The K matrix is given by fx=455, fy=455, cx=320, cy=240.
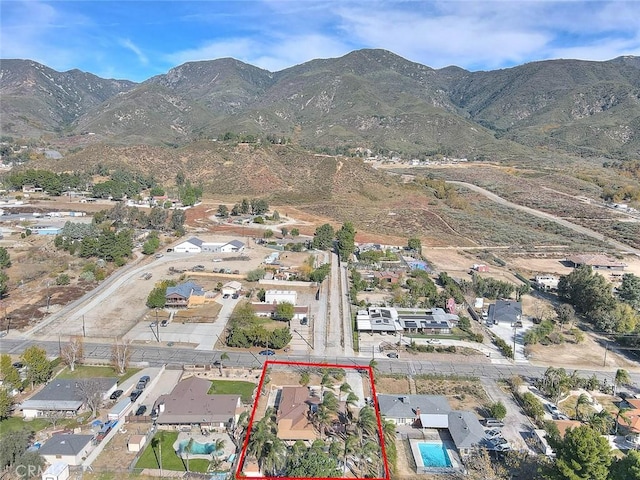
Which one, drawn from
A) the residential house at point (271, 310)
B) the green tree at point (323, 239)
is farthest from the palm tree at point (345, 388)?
the green tree at point (323, 239)

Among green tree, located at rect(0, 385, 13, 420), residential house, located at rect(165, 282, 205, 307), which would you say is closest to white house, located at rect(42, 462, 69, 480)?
green tree, located at rect(0, 385, 13, 420)

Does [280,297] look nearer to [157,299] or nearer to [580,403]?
[157,299]

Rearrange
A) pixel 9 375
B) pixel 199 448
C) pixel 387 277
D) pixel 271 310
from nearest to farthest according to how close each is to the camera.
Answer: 1. pixel 199 448
2. pixel 9 375
3. pixel 271 310
4. pixel 387 277

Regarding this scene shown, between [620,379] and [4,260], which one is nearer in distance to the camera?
[620,379]

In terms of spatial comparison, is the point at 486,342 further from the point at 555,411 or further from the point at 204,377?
the point at 204,377

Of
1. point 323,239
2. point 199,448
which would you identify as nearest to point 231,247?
point 323,239

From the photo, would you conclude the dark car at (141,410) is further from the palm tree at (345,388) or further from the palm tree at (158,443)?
the palm tree at (345,388)
